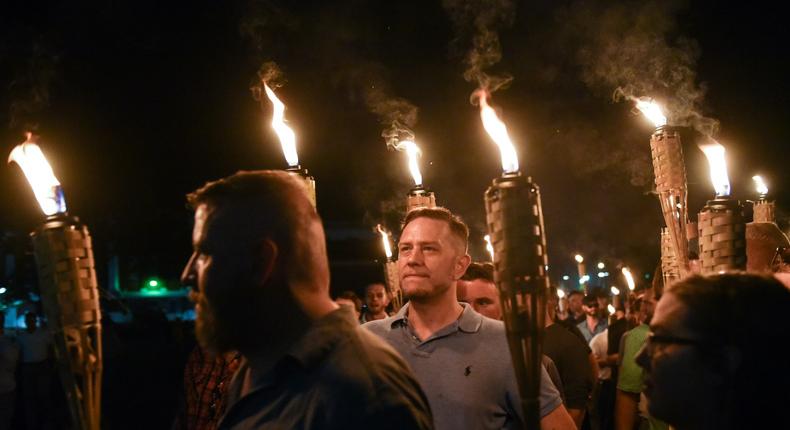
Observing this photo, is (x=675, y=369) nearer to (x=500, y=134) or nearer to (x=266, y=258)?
(x=500, y=134)

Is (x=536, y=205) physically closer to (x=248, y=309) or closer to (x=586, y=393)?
(x=248, y=309)

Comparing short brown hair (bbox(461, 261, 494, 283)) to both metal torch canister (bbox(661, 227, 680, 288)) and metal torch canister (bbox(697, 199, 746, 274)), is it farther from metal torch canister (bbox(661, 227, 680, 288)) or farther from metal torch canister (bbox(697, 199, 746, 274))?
metal torch canister (bbox(697, 199, 746, 274))

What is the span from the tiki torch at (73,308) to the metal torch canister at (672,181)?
2.60 meters

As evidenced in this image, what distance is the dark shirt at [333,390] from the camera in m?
2.00

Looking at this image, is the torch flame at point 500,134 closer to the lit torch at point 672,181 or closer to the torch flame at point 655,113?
the lit torch at point 672,181

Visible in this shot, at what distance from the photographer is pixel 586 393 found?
18.4 feet

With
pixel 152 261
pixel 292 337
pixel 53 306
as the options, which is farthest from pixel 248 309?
pixel 152 261

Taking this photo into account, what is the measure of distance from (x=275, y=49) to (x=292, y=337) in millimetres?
5866

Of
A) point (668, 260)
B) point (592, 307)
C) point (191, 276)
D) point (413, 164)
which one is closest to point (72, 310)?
point (191, 276)

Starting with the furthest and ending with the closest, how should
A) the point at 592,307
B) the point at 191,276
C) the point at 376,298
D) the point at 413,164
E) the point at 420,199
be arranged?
1. the point at 592,307
2. the point at 376,298
3. the point at 413,164
4. the point at 420,199
5. the point at 191,276

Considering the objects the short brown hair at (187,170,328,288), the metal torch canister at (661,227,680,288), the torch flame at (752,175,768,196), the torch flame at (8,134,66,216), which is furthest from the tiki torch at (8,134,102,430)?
the torch flame at (752,175,768,196)

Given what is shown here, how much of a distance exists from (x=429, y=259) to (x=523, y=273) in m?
2.04

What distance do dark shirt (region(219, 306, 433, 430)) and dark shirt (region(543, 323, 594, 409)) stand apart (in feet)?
11.9

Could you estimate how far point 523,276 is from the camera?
2.23 meters
